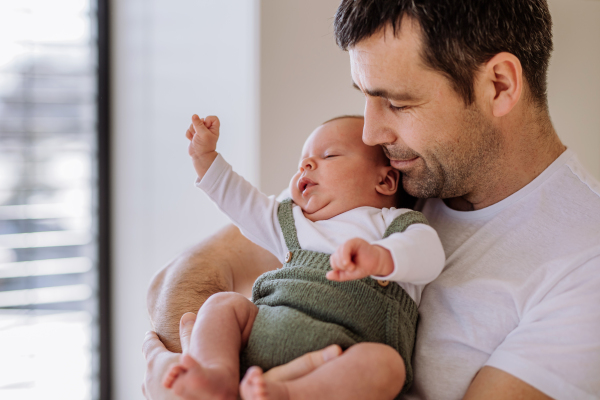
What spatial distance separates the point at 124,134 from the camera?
8.43ft

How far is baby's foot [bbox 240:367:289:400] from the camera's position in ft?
2.33

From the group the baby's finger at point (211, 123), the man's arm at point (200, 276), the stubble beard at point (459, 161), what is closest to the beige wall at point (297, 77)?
the man's arm at point (200, 276)

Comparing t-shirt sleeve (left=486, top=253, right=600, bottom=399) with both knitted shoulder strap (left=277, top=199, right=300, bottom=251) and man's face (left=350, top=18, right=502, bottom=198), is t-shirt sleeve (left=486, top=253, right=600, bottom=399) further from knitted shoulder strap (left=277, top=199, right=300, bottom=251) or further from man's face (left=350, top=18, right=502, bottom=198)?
knitted shoulder strap (left=277, top=199, right=300, bottom=251)

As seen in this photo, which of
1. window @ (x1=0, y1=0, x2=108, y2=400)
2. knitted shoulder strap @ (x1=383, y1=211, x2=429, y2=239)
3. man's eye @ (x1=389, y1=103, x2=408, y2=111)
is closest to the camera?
knitted shoulder strap @ (x1=383, y1=211, x2=429, y2=239)

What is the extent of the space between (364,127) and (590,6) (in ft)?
5.31

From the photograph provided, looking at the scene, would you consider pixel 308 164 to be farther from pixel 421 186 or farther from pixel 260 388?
pixel 260 388

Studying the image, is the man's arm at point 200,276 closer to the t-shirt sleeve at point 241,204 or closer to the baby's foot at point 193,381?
the t-shirt sleeve at point 241,204

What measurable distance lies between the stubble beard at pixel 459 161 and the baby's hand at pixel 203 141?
398 mm

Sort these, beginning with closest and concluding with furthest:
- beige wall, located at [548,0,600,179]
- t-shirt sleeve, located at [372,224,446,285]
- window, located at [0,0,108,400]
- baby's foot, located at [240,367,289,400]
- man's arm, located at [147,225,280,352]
Result: 1. baby's foot, located at [240,367,289,400]
2. t-shirt sleeve, located at [372,224,446,285]
3. man's arm, located at [147,225,280,352]
4. beige wall, located at [548,0,600,179]
5. window, located at [0,0,108,400]

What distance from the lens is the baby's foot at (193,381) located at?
0.72 meters

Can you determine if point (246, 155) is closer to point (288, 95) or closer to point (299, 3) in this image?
point (288, 95)

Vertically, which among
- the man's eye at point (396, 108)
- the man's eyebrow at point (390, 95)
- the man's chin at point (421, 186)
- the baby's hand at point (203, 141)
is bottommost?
the man's chin at point (421, 186)

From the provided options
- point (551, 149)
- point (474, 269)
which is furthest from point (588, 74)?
point (474, 269)

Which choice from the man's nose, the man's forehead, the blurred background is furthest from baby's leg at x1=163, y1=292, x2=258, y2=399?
the blurred background
